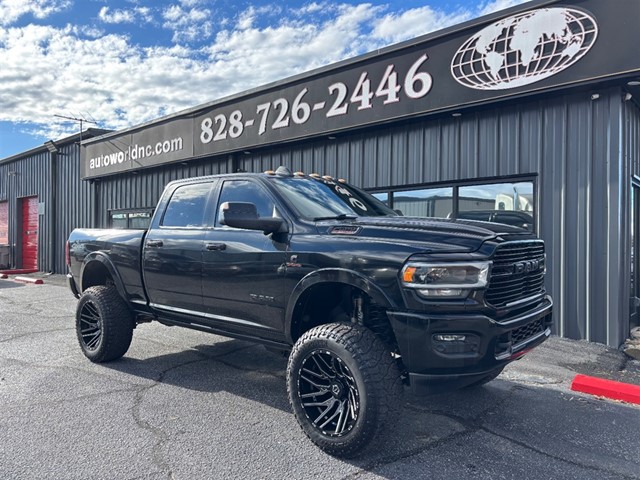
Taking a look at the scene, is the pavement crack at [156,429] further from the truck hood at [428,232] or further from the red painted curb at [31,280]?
the red painted curb at [31,280]

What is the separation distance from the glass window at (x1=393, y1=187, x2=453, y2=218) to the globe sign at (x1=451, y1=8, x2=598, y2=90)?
5.88 ft

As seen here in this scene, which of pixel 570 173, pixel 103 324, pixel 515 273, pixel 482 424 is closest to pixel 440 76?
pixel 570 173

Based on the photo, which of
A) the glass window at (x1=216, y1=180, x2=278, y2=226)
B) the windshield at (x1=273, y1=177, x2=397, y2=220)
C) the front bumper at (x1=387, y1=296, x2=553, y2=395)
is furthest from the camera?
the glass window at (x1=216, y1=180, x2=278, y2=226)

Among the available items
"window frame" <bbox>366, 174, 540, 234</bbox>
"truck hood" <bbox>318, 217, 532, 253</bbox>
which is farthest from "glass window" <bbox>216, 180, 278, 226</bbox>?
"window frame" <bbox>366, 174, 540, 234</bbox>

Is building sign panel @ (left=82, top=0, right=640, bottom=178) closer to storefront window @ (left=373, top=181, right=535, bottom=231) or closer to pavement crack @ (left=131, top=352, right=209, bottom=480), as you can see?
storefront window @ (left=373, top=181, right=535, bottom=231)

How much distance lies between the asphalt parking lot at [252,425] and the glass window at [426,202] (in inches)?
119

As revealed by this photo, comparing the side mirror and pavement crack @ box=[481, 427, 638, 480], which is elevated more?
the side mirror

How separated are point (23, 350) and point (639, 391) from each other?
6.84 m

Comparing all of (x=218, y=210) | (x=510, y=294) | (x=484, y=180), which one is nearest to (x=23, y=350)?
(x=218, y=210)

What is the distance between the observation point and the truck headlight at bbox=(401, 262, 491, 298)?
3.03 metres

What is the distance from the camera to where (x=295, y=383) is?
3488 mm

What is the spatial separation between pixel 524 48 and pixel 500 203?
219 cm

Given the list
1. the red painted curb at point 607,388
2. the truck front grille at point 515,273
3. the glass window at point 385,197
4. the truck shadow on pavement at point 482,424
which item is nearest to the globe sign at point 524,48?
the glass window at point 385,197

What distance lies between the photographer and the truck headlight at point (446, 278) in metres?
3.03
